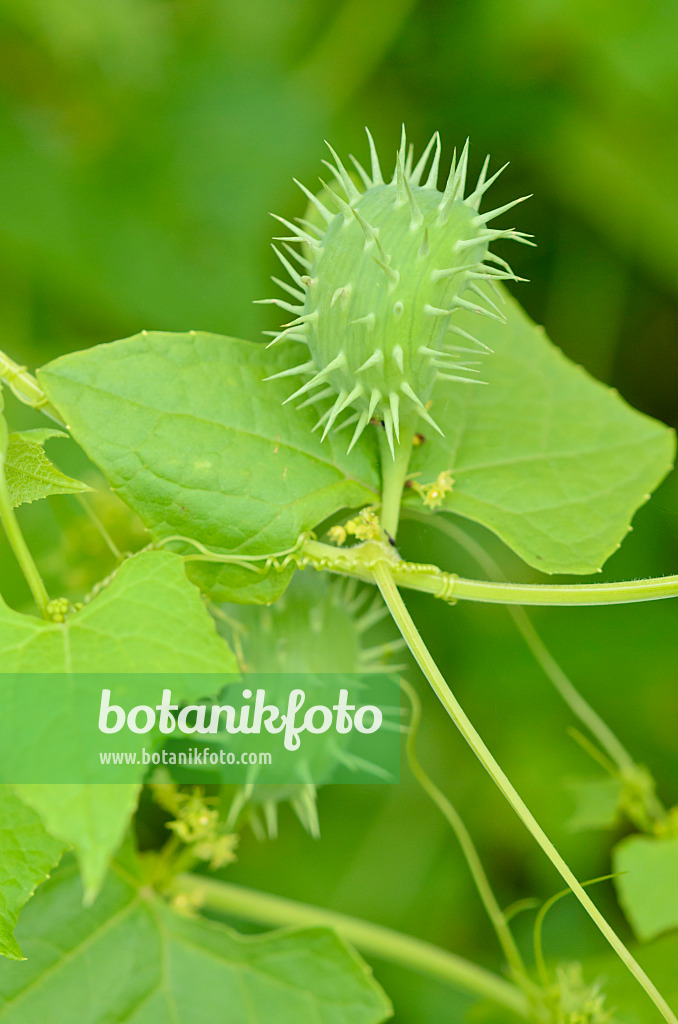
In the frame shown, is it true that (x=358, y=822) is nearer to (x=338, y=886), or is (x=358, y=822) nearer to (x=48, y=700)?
(x=338, y=886)

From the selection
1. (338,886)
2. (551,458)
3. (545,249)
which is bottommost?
(338,886)

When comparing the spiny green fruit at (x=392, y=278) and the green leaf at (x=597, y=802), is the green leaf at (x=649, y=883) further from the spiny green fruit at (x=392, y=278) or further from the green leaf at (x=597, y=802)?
the spiny green fruit at (x=392, y=278)

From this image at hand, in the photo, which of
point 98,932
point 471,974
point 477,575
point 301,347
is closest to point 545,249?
point 477,575

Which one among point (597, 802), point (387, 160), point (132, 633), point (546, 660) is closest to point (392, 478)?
point (132, 633)

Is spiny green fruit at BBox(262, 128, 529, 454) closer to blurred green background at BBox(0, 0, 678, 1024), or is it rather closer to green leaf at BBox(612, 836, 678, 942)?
green leaf at BBox(612, 836, 678, 942)

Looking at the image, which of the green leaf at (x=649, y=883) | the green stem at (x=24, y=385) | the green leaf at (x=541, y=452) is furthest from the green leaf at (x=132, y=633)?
the green leaf at (x=649, y=883)

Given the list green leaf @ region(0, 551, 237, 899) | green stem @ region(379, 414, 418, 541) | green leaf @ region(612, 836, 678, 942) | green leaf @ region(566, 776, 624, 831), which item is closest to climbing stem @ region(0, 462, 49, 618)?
green leaf @ region(0, 551, 237, 899)
